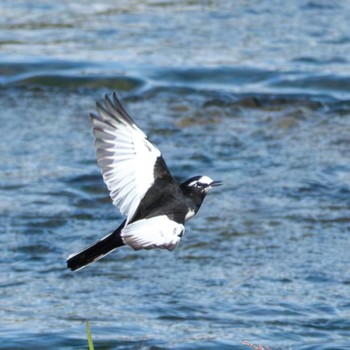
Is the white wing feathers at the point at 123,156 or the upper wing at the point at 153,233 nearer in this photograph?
the upper wing at the point at 153,233

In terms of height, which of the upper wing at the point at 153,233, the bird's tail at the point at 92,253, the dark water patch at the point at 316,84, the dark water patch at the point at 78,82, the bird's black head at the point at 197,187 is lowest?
the dark water patch at the point at 316,84

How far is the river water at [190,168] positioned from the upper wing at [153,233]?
136cm

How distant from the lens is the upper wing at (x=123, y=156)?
215 inches

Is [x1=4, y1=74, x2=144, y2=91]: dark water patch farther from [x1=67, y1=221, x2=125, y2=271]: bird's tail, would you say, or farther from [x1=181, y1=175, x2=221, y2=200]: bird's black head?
[x1=67, y1=221, x2=125, y2=271]: bird's tail

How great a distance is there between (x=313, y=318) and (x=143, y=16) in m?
6.81

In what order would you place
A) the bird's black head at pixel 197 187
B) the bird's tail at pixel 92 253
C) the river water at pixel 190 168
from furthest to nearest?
the river water at pixel 190 168 → the bird's black head at pixel 197 187 → the bird's tail at pixel 92 253

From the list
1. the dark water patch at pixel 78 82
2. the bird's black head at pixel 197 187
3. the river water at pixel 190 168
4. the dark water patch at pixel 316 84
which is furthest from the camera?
the dark water patch at pixel 78 82

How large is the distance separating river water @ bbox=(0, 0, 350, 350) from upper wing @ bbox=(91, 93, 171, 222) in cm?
117

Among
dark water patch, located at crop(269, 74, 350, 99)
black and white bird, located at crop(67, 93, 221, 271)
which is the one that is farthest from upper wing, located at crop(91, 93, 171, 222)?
dark water patch, located at crop(269, 74, 350, 99)

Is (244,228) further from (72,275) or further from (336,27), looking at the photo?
(336,27)

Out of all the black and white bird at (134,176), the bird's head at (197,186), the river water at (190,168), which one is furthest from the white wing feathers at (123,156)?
the river water at (190,168)

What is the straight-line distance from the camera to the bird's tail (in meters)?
5.16

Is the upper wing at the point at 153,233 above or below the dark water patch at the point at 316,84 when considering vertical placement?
above

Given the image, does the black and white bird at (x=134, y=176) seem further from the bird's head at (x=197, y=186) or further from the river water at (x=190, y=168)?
the river water at (x=190, y=168)
